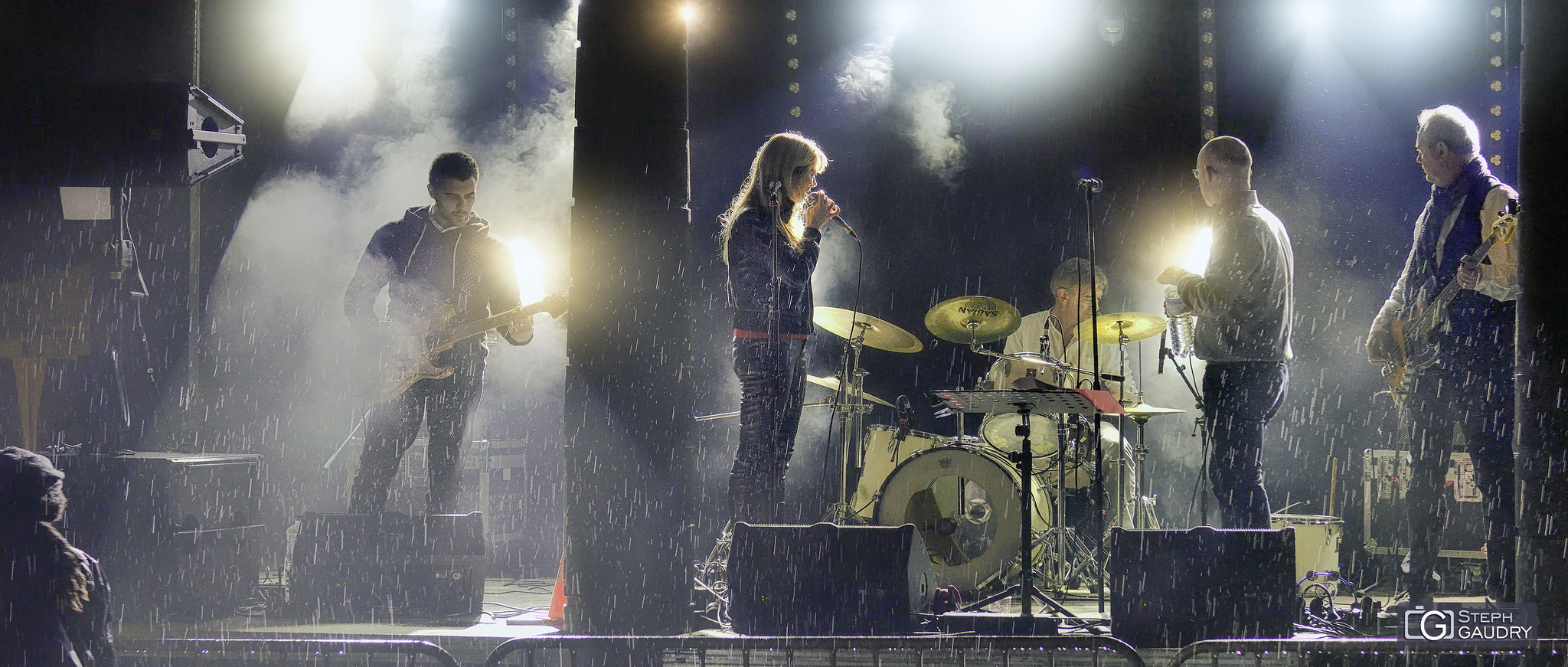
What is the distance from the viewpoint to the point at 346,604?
200 inches

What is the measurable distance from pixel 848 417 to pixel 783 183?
6.96 feet

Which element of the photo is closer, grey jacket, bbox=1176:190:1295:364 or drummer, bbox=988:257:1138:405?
grey jacket, bbox=1176:190:1295:364

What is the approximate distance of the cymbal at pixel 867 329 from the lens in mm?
6250

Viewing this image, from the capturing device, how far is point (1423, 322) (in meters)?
4.79

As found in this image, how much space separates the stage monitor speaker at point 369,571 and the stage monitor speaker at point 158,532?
59 cm

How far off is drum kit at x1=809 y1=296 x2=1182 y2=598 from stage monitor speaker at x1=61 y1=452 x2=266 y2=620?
10.3 feet

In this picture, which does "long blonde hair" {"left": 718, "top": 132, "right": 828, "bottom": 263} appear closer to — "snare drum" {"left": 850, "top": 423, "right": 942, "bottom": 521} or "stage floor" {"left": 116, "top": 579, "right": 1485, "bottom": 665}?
"stage floor" {"left": 116, "top": 579, "right": 1485, "bottom": 665}

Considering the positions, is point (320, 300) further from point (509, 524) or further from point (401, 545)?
point (401, 545)

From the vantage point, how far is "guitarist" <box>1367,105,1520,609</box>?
4.50 metres

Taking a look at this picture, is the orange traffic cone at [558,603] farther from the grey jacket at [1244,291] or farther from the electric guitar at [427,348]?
the grey jacket at [1244,291]

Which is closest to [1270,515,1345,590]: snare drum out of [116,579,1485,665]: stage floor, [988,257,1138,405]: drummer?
[116,579,1485,665]: stage floor

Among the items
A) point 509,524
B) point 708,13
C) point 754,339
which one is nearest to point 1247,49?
point 708,13

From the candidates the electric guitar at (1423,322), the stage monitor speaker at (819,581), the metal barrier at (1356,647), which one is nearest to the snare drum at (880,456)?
the electric guitar at (1423,322)

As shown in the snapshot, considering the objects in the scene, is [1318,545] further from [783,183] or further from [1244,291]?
[783,183]
